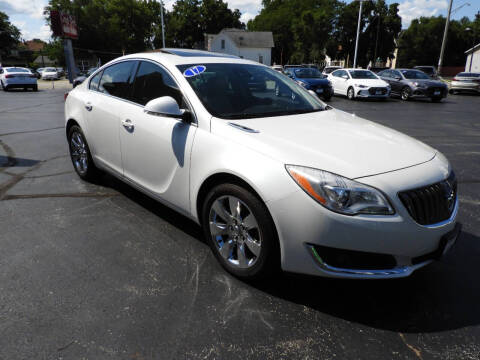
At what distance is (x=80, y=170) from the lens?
4.86 metres

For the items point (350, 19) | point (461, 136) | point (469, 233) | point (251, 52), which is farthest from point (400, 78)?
point (251, 52)

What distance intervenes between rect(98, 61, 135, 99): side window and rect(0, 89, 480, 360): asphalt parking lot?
4.14ft

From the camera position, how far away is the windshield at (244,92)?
3051mm

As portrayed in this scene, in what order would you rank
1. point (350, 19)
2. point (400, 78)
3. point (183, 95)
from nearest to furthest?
point (183, 95) < point (400, 78) < point (350, 19)

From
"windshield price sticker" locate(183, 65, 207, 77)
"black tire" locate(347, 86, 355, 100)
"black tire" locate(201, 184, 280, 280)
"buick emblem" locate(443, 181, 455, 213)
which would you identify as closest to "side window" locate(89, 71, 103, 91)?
"windshield price sticker" locate(183, 65, 207, 77)

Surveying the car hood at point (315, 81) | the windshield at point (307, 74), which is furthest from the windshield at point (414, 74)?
the car hood at point (315, 81)

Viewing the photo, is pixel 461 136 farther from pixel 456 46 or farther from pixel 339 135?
pixel 456 46

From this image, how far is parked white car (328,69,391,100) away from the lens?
17.5m

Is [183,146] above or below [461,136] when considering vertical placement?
above

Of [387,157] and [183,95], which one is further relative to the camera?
[183,95]

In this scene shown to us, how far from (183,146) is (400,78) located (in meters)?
18.8

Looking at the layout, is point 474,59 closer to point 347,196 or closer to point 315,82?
point 315,82

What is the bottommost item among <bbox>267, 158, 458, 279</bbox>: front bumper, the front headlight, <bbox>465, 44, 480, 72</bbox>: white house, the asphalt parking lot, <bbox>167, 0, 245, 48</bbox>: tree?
the asphalt parking lot

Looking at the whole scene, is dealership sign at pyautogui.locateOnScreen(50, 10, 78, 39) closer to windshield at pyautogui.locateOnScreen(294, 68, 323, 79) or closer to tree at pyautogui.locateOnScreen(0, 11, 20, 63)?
windshield at pyautogui.locateOnScreen(294, 68, 323, 79)
